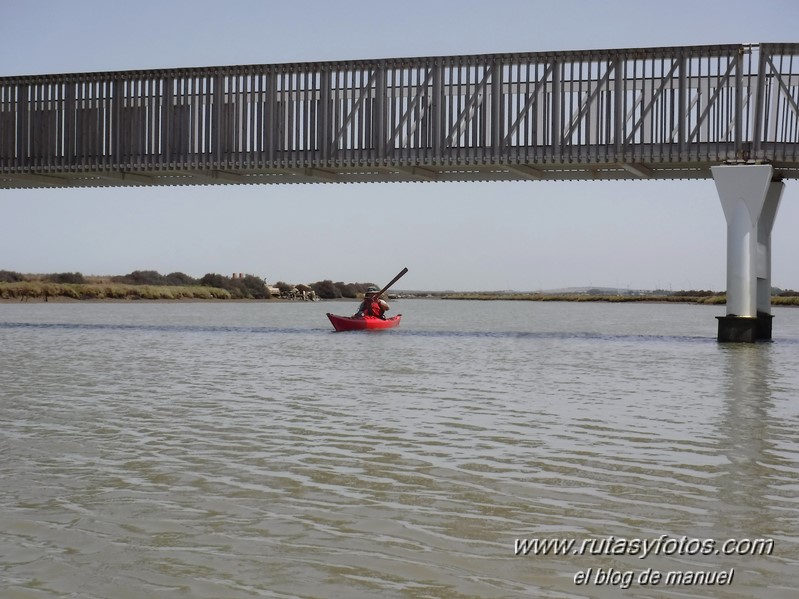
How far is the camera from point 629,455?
9.78m

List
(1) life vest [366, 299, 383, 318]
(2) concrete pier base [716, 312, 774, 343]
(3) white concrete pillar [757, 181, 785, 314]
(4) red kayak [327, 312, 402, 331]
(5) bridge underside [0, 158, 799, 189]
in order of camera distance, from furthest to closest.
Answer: (1) life vest [366, 299, 383, 318] → (4) red kayak [327, 312, 402, 331] → (5) bridge underside [0, 158, 799, 189] → (3) white concrete pillar [757, 181, 785, 314] → (2) concrete pier base [716, 312, 774, 343]

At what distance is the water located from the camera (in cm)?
573

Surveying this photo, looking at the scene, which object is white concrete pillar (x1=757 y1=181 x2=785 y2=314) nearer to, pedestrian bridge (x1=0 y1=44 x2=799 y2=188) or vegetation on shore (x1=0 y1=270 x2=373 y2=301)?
pedestrian bridge (x1=0 y1=44 x2=799 y2=188)

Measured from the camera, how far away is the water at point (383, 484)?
5.73 metres

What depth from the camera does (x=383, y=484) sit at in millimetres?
8266

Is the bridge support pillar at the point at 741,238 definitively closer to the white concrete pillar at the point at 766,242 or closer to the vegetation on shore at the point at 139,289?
the white concrete pillar at the point at 766,242

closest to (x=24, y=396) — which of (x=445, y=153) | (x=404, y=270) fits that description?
(x=445, y=153)

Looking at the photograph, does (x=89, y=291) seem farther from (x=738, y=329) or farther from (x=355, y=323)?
(x=738, y=329)

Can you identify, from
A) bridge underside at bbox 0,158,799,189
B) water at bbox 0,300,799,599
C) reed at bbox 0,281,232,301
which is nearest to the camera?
water at bbox 0,300,799,599

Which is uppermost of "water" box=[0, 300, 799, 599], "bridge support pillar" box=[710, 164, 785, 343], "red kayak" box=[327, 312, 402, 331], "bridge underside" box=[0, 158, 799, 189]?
"bridge underside" box=[0, 158, 799, 189]

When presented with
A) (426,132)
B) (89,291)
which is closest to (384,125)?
(426,132)

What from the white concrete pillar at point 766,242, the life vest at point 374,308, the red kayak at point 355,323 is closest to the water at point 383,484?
the white concrete pillar at point 766,242

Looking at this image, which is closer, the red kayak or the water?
the water

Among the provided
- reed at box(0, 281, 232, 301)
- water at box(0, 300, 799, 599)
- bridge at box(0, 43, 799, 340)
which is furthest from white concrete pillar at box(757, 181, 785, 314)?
reed at box(0, 281, 232, 301)
